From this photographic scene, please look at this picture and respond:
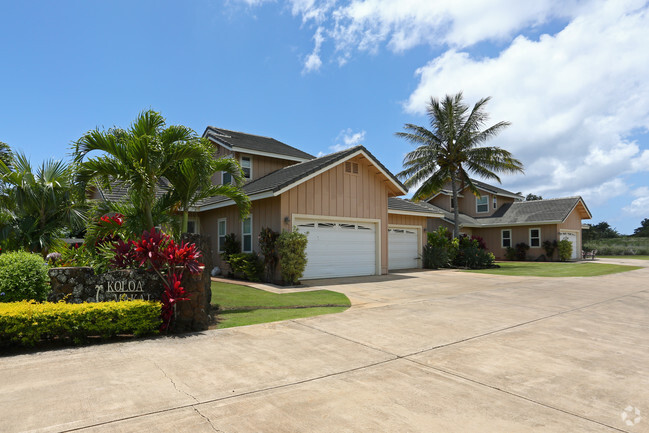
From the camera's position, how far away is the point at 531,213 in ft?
102

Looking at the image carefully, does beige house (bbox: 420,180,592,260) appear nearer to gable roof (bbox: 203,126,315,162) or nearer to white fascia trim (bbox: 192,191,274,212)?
gable roof (bbox: 203,126,315,162)

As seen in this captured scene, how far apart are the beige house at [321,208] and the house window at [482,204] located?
17.2 metres

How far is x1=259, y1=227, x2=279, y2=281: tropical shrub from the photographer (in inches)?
530

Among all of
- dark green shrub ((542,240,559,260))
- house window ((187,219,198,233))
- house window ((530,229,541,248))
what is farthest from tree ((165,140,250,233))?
house window ((530,229,541,248))

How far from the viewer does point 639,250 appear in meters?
40.9

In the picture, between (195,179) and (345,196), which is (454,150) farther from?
(195,179)

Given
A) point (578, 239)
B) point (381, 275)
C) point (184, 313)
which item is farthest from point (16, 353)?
point (578, 239)

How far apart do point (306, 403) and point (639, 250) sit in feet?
163

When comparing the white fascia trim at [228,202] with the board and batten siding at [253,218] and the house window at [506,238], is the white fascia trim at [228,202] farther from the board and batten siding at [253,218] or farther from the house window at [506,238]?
the house window at [506,238]

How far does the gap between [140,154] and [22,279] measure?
308 centimetres

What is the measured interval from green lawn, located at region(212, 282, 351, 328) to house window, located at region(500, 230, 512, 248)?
25164 mm

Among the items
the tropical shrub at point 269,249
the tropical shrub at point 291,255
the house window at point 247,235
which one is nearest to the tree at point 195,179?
the tropical shrub at point 291,255

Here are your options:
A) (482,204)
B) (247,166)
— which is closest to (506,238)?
(482,204)

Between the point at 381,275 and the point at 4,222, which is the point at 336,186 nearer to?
the point at 381,275
